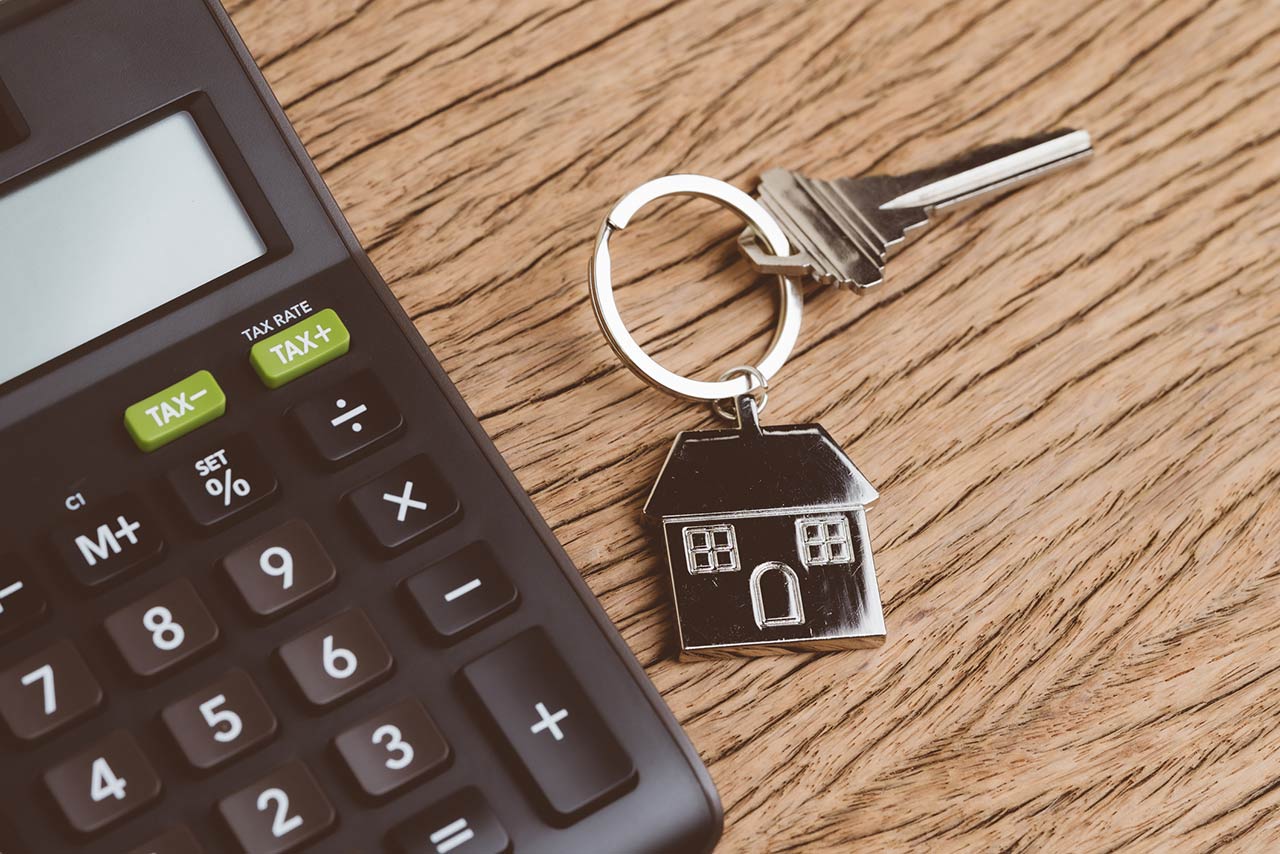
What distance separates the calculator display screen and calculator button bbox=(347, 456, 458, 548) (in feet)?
0.26

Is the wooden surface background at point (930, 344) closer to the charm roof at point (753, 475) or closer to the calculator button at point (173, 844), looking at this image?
the charm roof at point (753, 475)

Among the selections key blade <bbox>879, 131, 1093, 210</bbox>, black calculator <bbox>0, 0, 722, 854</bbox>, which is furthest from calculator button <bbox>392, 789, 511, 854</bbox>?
key blade <bbox>879, 131, 1093, 210</bbox>

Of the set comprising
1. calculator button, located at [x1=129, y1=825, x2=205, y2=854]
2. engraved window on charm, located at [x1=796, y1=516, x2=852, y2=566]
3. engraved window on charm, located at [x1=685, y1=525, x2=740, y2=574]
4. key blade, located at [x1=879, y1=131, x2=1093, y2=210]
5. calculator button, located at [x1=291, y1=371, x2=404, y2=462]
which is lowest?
engraved window on charm, located at [x1=796, y1=516, x2=852, y2=566]

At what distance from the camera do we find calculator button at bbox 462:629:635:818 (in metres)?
0.27

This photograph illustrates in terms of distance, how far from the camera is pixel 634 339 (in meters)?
0.35

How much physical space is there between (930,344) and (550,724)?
176mm

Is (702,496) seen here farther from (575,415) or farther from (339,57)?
(339,57)

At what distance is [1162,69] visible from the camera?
0.41 metres

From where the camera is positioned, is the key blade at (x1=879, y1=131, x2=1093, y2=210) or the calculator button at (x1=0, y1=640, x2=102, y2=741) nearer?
the calculator button at (x1=0, y1=640, x2=102, y2=741)

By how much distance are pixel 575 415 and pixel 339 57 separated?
0.15m

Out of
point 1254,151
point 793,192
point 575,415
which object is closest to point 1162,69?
point 1254,151

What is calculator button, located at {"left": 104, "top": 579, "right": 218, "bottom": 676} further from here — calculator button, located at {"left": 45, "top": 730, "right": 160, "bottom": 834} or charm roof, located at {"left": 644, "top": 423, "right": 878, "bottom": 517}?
charm roof, located at {"left": 644, "top": 423, "right": 878, "bottom": 517}

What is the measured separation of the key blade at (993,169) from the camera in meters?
0.37

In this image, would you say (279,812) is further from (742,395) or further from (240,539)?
(742,395)
